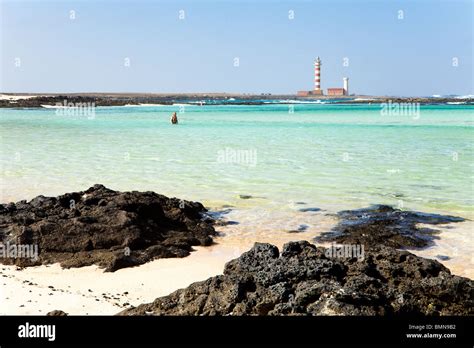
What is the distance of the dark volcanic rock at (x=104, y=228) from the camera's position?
809 cm

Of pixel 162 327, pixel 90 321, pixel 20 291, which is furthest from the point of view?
pixel 20 291

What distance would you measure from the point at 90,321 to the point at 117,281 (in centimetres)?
321

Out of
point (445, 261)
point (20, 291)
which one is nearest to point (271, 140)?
point (445, 261)

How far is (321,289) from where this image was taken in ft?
17.0

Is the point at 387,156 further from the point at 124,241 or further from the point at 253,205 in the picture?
the point at 124,241

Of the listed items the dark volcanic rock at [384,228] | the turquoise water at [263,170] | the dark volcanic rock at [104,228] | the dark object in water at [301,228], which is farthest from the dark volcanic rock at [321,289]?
the turquoise water at [263,170]

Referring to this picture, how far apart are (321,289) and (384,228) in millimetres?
5104

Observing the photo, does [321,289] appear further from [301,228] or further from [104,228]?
[301,228]

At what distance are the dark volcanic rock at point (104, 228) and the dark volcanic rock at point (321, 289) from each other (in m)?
2.37

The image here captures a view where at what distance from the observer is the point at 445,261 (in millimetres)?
8242

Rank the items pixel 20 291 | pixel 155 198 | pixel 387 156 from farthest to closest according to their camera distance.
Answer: pixel 387 156 < pixel 155 198 < pixel 20 291

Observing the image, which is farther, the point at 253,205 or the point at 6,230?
the point at 253,205

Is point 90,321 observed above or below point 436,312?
above

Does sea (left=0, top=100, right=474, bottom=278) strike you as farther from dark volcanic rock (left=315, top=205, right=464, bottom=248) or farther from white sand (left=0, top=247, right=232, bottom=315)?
white sand (left=0, top=247, right=232, bottom=315)
